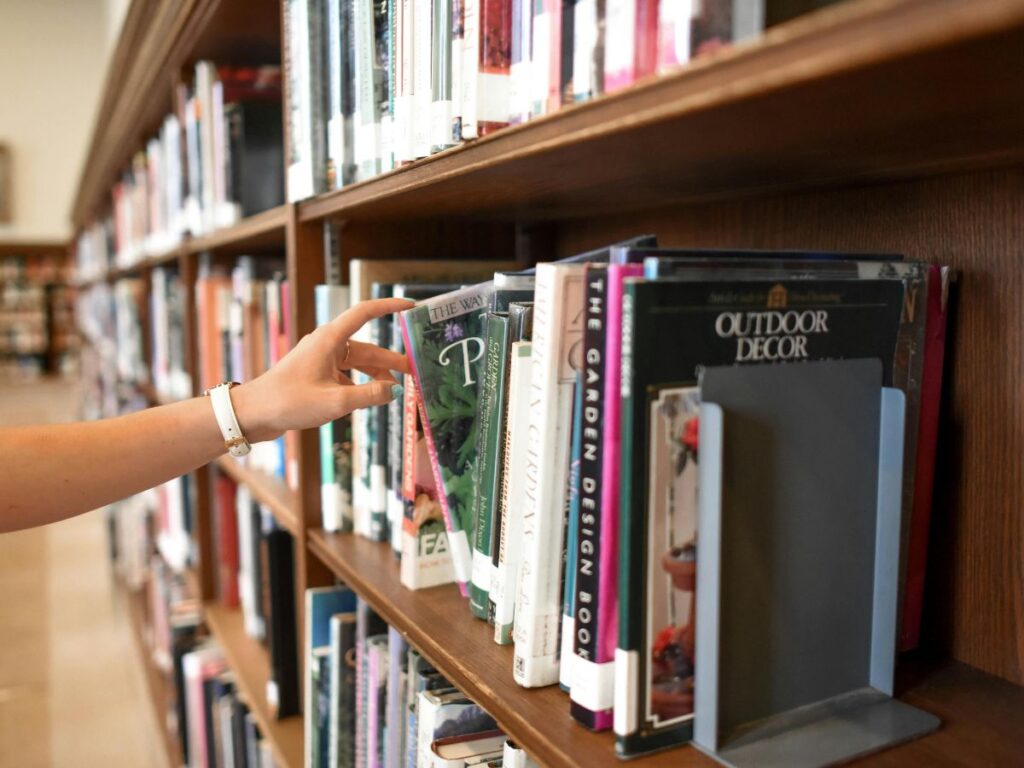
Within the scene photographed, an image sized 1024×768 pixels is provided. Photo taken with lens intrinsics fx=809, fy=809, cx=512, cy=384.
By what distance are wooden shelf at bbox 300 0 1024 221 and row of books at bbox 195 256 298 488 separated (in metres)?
0.54

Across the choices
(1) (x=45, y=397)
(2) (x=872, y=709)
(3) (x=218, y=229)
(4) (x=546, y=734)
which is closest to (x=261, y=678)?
(3) (x=218, y=229)

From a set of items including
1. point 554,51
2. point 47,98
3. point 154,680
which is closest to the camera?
point 554,51

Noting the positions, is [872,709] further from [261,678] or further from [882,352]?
[261,678]

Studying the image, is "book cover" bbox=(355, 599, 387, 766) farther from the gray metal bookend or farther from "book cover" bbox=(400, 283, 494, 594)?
the gray metal bookend

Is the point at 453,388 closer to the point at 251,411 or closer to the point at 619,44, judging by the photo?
the point at 251,411

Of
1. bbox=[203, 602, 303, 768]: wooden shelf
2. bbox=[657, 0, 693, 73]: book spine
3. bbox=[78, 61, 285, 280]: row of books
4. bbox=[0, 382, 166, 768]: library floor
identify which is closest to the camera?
bbox=[657, 0, 693, 73]: book spine

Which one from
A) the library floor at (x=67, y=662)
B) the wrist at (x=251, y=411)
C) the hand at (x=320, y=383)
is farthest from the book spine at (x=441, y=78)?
the library floor at (x=67, y=662)

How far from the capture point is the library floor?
94.5 inches

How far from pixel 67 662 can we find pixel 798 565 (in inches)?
122

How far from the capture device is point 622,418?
1.73ft

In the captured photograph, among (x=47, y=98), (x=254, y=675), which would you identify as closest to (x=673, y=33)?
(x=254, y=675)

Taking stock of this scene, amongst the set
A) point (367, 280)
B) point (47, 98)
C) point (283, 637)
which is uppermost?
point (47, 98)

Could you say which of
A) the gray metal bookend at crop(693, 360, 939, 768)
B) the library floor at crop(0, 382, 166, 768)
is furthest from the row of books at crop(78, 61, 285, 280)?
the library floor at crop(0, 382, 166, 768)

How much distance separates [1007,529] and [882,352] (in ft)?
0.66
